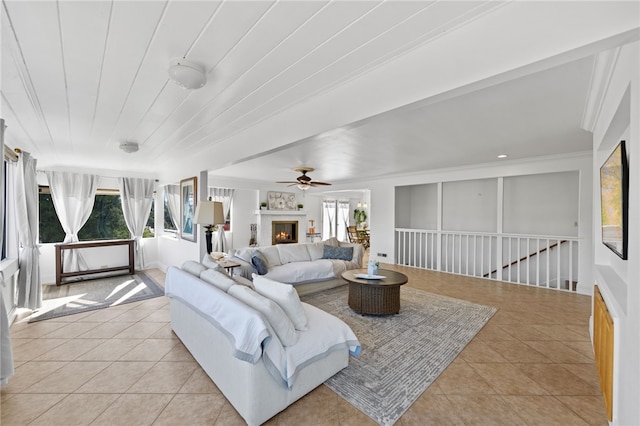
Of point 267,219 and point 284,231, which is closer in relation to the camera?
point 267,219

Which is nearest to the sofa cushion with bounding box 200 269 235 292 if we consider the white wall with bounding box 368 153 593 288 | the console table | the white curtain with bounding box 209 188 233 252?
the console table

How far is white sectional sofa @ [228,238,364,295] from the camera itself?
13.9ft

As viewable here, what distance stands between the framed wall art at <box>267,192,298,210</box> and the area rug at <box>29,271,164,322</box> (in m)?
4.13

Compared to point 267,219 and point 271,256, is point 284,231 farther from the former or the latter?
point 271,256

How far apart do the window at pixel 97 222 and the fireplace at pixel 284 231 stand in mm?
3497

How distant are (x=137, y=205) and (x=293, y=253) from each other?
3.93 meters

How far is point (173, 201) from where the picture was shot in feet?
20.5

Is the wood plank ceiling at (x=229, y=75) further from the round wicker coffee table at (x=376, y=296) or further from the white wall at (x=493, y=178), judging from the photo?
the round wicker coffee table at (x=376, y=296)

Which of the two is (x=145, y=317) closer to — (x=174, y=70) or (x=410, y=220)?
(x=174, y=70)

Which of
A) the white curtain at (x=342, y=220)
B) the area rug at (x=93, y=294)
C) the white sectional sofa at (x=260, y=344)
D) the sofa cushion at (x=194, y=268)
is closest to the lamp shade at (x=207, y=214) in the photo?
the sofa cushion at (x=194, y=268)

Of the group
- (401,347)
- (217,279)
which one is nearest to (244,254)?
(217,279)

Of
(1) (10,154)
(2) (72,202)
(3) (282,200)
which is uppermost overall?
(1) (10,154)

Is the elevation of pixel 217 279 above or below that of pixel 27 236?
below

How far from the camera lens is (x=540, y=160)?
4.95 metres
